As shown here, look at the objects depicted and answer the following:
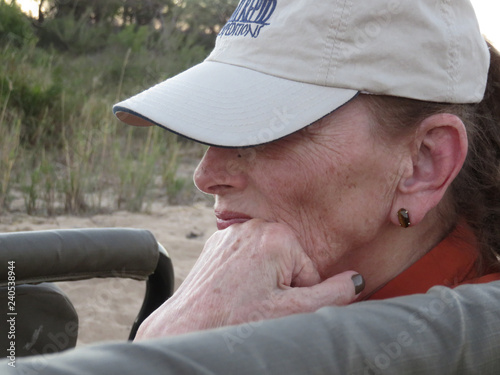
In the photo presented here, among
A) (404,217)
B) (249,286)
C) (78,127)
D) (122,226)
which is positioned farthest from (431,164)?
(78,127)

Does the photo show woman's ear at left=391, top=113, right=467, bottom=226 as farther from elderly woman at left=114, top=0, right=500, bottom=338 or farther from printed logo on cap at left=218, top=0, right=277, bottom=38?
printed logo on cap at left=218, top=0, right=277, bottom=38

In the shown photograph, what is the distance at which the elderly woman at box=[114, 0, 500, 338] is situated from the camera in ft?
3.87

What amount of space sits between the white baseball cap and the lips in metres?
0.20

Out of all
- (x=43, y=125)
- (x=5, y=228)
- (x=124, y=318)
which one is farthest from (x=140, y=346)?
(x=43, y=125)

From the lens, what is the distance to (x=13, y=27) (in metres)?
8.11

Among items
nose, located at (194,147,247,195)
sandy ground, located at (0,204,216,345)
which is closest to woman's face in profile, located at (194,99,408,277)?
nose, located at (194,147,247,195)

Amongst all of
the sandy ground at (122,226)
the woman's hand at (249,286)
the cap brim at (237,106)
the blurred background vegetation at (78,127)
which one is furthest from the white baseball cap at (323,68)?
the blurred background vegetation at (78,127)

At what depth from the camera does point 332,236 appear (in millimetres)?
1294

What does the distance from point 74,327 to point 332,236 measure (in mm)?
737

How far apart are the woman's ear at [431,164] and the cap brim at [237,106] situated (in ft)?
A: 0.60

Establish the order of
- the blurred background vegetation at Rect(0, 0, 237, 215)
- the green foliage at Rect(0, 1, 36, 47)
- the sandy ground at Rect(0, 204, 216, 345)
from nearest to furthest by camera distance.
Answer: the sandy ground at Rect(0, 204, 216, 345)
the blurred background vegetation at Rect(0, 0, 237, 215)
the green foliage at Rect(0, 1, 36, 47)

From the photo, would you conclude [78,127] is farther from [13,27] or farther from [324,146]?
[324,146]

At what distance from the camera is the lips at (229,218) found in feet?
4.34

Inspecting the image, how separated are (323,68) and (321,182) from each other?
0.22 m
